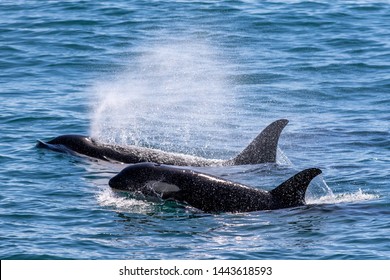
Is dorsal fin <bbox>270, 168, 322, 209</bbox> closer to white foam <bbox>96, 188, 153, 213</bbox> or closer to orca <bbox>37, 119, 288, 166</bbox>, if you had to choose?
white foam <bbox>96, 188, 153, 213</bbox>

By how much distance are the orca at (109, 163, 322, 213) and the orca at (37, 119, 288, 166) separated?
301 centimetres

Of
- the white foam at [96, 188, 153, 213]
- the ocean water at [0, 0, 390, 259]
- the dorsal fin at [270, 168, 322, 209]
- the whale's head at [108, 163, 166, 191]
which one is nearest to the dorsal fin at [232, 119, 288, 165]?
the ocean water at [0, 0, 390, 259]

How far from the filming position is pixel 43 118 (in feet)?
77.1

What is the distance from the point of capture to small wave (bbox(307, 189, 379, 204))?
16469 mm

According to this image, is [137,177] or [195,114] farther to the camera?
[195,114]

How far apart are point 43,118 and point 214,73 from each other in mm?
7168

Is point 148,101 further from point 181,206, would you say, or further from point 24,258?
point 24,258

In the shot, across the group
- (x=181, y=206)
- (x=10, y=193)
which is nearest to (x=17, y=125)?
(x=10, y=193)

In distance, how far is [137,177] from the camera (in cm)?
1675

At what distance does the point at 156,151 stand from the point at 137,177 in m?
3.75

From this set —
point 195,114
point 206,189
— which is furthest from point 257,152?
point 195,114

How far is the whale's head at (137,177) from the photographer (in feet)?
54.6

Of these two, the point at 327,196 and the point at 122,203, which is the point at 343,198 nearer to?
the point at 327,196
